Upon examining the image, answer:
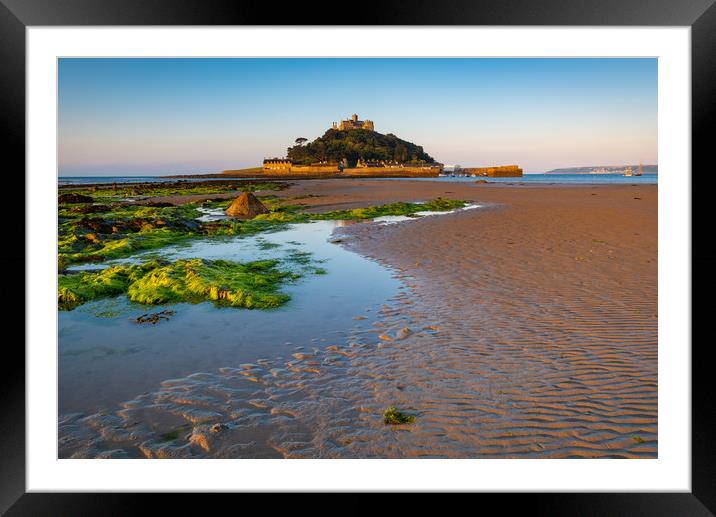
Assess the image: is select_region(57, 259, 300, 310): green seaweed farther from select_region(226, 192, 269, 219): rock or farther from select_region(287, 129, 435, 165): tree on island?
select_region(287, 129, 435, 165): tree on island

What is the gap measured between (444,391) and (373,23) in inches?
129

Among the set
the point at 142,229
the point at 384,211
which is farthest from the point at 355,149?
the point at 142,229

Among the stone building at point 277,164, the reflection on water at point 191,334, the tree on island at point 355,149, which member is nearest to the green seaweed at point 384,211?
the reflection on water at point 191,334

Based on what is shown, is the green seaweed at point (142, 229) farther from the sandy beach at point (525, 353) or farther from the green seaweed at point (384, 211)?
the sandy beach at point (525, 353)

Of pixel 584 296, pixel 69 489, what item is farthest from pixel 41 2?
pixel 584 296

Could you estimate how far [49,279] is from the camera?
3053mm

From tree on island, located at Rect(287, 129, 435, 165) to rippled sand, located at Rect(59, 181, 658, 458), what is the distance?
109m

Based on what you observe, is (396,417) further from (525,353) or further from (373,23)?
(373,23)

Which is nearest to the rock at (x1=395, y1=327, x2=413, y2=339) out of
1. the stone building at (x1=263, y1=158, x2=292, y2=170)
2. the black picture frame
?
the black picture frame

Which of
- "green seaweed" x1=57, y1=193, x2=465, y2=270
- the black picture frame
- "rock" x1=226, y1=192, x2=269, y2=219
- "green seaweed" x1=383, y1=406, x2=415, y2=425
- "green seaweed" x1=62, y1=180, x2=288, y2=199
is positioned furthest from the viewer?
"green seaweed" x1=62, y1=180, x2=288, y2=199

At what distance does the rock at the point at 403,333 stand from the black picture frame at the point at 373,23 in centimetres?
313

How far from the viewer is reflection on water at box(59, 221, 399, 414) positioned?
4770 millimetres

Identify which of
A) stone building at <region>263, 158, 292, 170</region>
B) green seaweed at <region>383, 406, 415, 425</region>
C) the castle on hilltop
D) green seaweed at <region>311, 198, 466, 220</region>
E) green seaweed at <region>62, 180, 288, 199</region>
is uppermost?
the castle on hilltop

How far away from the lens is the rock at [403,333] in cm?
584
